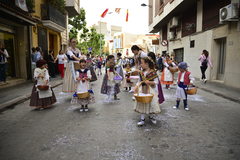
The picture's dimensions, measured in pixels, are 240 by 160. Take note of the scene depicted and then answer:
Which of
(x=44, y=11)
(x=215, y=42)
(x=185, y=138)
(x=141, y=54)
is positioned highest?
(x=44, y=11)

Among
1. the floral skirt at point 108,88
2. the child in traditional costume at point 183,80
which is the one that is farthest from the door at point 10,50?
the child in traditional costume at point 183,80

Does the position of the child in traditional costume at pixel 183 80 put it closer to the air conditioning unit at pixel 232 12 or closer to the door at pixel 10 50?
the air conditioning unit at pixel 232 12

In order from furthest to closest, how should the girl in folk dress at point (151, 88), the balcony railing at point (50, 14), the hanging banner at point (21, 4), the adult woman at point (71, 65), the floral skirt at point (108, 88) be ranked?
the balcony railing at point (50, 14) → the hanging banner at point (21, 4) → the floral skirt at point (108, 88) → the adult woman at point (71, 65) → the girl in folk dress at point (151, 88)

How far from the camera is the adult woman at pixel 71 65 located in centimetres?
629

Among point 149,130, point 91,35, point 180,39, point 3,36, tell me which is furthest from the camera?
point 91,35

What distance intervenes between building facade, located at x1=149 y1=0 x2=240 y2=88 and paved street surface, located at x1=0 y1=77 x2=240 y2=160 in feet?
16.7

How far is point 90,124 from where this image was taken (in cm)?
435

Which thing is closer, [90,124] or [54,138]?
[54,138]

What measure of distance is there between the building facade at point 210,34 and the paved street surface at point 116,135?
5094 mm

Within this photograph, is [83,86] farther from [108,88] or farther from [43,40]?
[43,40]

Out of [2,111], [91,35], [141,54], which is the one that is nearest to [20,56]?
[2,111]

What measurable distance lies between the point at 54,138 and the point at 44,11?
41.8 feet

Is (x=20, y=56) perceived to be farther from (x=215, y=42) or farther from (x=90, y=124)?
(x=215, y=42)

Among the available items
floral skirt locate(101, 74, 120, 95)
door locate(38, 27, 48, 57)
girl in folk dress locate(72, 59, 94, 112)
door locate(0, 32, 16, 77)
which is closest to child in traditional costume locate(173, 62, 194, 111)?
floral skirt locate(101, 74, 120, 95)
